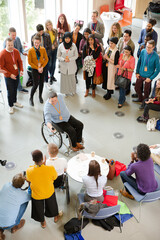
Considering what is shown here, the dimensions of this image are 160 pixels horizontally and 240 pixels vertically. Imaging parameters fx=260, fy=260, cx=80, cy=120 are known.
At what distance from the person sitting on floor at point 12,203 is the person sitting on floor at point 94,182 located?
0.76 m

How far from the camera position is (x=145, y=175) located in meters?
3.39

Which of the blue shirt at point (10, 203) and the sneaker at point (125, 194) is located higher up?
the blue shirt at point (10, 203)

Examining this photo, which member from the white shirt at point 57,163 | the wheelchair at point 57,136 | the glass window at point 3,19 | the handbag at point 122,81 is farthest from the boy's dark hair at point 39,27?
the white shirt at point 57,163

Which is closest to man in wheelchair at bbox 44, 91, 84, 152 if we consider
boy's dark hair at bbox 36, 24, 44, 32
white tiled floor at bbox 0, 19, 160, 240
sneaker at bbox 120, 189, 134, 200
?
white tiled floor at bbox 0, 19, 160, 240

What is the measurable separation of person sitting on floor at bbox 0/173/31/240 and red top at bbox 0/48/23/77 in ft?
9.17

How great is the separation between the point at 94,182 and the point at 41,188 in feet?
2.15

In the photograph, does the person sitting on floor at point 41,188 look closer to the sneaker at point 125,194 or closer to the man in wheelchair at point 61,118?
the sneaker at point 125,194

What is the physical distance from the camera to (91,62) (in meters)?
5.88

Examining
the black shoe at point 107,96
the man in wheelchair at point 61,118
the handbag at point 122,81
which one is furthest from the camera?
the black shoe at point 107,96

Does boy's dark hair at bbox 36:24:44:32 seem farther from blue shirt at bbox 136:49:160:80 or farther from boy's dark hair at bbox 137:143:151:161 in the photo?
boy's dark hair at bbox 137:143:151:161

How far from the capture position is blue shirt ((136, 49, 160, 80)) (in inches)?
217

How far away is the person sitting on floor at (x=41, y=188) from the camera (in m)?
3.07

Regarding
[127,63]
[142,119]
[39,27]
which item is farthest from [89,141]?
[39,27]

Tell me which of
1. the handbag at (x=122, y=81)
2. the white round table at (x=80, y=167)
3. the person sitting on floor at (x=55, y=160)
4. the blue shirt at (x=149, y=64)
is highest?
the blue shirt at (x=149, y=64)
